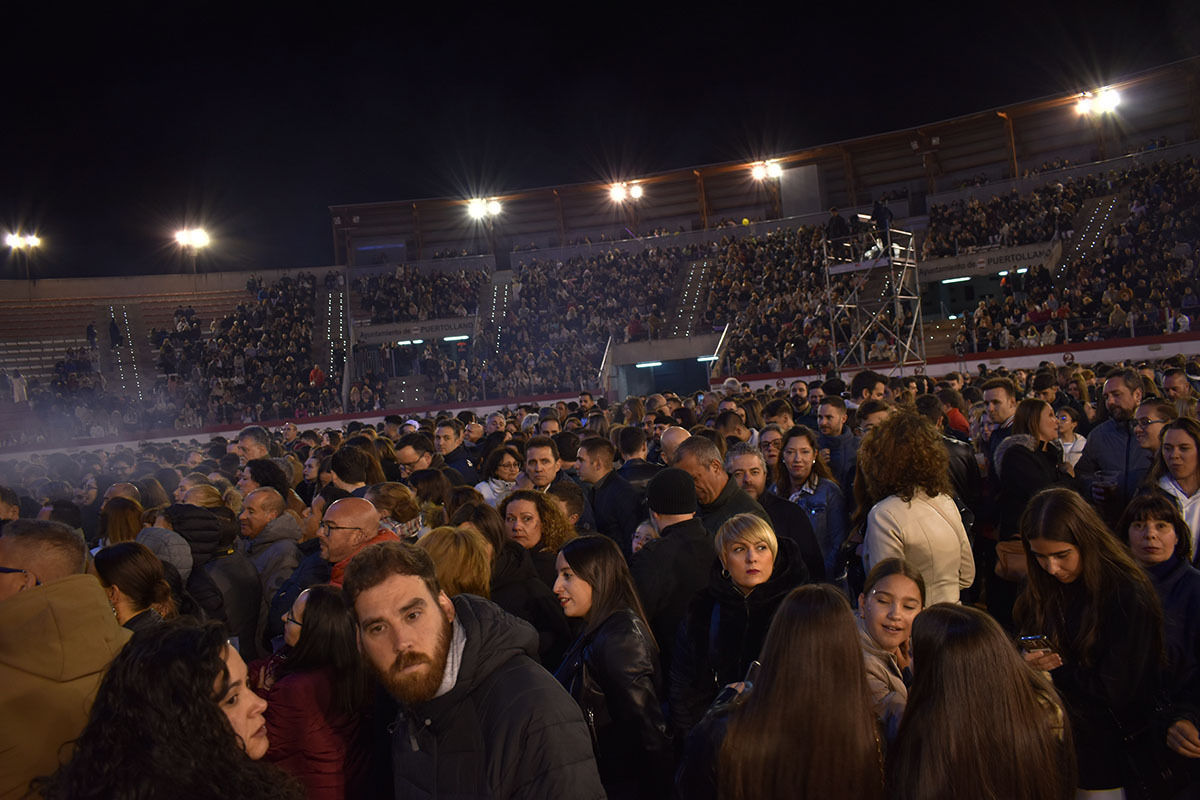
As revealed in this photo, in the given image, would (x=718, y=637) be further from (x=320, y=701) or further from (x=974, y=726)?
(x=320, y=701)

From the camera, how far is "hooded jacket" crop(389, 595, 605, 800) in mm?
2191

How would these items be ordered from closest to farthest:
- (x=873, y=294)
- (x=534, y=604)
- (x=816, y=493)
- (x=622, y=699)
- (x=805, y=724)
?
(x=805, y=724) < (x=622, y=699) < (x=534, y=604) < (x=816, y=493) < (x=873, y=294)

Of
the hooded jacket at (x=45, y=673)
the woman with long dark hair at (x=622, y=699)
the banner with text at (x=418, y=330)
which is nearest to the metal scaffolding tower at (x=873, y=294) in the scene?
the banner with text at (x=418, y=330)

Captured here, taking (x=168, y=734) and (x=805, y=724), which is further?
(x=805, y=724)

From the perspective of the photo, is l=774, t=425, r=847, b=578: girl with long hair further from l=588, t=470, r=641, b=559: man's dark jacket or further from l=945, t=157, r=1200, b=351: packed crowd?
l=945, t=157, r=1200, b=351: packed crowd

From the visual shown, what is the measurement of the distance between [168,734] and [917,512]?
10.6ft

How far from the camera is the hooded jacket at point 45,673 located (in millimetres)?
2119

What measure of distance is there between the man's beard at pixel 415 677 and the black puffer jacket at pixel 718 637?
137cm

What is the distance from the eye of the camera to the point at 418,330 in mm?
35688

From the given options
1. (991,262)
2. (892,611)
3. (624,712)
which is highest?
(991,262)

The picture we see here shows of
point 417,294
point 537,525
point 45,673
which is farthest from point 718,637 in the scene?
point 417,294

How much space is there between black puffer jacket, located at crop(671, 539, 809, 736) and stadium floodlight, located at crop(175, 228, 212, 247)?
147 feet

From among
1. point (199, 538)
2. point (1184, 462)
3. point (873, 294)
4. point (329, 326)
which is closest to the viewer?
point (1184, 462)

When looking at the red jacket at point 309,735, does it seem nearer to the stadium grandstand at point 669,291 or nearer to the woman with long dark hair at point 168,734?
the woman with long dark hair at point 168,734
